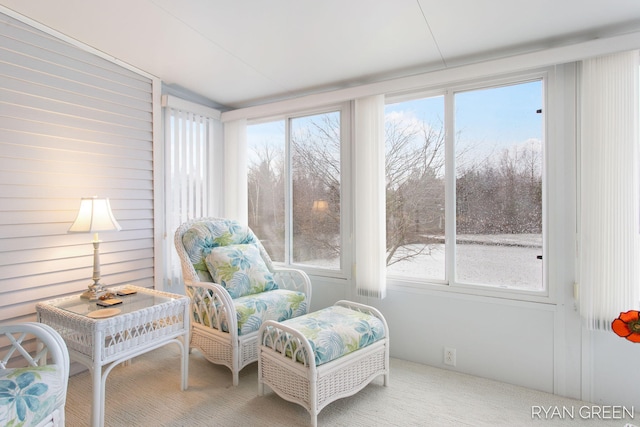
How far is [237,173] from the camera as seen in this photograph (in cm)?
382

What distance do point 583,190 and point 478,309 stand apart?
105 centimetres

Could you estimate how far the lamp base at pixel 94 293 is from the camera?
2.39m

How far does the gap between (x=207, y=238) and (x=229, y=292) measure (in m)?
0.52

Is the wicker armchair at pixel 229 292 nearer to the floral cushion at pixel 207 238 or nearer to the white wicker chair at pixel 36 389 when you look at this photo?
the floral cushion at pixel 207 238

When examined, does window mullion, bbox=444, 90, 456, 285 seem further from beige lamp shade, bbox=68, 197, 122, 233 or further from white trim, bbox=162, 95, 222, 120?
beige lamp shade, bbox=68, 197, 122, 233

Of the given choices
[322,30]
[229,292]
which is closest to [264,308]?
[229,292]

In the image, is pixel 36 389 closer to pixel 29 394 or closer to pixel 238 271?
pixel 29 394

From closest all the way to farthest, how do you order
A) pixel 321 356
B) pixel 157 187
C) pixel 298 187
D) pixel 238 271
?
pixel 321 356
pixel 238 271
pixel 157 187
pixel 298 187

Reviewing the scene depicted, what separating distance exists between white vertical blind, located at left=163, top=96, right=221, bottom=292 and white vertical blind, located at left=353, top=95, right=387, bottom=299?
1633mm

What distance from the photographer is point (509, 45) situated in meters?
2.43

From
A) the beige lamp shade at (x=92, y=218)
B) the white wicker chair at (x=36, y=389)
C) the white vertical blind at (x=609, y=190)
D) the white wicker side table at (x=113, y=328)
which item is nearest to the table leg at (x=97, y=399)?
the white wicker side table at (x=113, y=328)

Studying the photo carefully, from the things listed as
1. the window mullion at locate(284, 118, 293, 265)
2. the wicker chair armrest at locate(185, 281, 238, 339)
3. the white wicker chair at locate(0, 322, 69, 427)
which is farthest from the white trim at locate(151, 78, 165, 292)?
the white wicker chair at locate(0, 322, 69, 427)

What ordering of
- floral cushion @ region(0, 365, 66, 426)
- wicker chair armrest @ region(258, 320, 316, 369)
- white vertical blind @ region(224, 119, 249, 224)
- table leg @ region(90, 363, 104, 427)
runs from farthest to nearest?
white vertical blind @ region(224, 119, 249, 224) → wicker chair armrest @ region(258, 320, 316, 369) → table leg @ region(90, 363, 104, 427) → floral cushion @ region(0, 365, 66, 426)

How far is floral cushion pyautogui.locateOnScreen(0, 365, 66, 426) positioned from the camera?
1.29 metres
